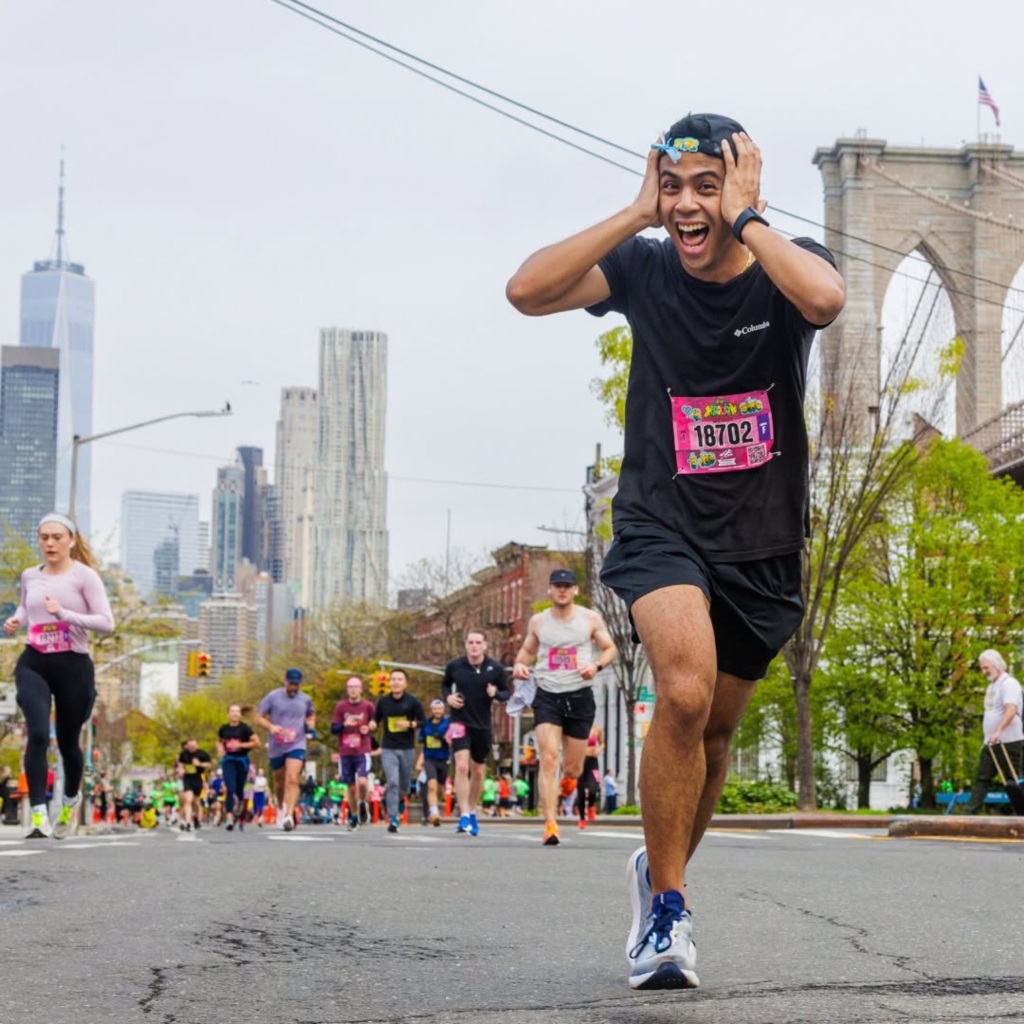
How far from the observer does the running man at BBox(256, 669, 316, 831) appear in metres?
19.2

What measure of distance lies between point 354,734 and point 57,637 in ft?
34.8

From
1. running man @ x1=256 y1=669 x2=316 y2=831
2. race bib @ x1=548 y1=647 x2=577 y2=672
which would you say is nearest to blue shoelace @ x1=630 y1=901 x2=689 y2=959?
race bib @ x1=548 y1=647 x2=577 y2=672

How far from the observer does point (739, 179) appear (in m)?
4.97

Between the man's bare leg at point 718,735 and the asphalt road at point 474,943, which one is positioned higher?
the man's bare leg at point 718,735

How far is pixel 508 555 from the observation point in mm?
91562

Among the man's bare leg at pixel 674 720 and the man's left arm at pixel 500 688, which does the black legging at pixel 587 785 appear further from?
the man's bare leg at pixel 674 720

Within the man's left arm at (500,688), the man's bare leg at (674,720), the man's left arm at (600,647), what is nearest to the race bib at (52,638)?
the man's left arm at (600,647)

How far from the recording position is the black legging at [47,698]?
35.3 feet

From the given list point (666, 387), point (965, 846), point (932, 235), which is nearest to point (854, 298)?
point (932, 235)

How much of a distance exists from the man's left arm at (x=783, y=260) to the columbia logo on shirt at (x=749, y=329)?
117 millimetres

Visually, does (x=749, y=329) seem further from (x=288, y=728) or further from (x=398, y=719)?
(x=288, y=728)

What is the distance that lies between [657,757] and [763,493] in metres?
0.71

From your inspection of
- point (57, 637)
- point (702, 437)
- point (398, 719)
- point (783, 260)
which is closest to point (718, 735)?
point (702, 437)

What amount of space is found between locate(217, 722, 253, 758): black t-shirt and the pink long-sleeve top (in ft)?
39.7
